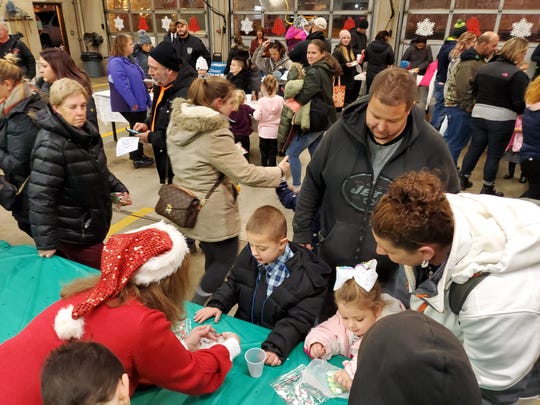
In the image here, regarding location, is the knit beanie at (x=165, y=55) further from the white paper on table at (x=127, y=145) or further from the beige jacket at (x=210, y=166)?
the beige jacket at (x=210, y=166)

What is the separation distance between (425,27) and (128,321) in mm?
10006

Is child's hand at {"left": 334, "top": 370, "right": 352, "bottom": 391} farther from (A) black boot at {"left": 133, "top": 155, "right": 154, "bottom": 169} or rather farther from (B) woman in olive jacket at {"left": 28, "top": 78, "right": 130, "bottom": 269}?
(A) black boot at {"left": 133, "top": 155, "right": 154, "bottom": 169}

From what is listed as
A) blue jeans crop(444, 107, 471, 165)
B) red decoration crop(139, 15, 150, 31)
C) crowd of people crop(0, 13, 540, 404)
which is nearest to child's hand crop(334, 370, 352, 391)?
crowd of people crop(0, 13, 540, 404)

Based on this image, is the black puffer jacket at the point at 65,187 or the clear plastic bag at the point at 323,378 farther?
the black puffer jacket at the point at 65,187

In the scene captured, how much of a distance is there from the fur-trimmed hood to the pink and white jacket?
4.52 feet

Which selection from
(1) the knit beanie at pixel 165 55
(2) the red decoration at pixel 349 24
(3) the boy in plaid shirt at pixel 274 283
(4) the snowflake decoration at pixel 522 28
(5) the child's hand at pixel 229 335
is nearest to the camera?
(5) the child's hand at pixel 229 335

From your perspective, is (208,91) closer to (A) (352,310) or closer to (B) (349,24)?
(A) (352,310)

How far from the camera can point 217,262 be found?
2828 mm

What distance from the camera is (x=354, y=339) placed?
197cm

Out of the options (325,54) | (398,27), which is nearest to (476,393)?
(325,54)

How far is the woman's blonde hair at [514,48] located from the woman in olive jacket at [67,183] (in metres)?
4.27

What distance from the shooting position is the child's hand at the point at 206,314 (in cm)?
212

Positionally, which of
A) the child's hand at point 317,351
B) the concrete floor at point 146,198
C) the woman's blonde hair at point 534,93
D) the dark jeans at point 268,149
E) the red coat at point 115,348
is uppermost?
the woman's blonde hair at point 534,93

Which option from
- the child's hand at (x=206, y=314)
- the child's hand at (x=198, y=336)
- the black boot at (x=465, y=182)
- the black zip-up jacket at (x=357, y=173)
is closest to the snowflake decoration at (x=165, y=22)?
the black boot at (x=465, y=182)
